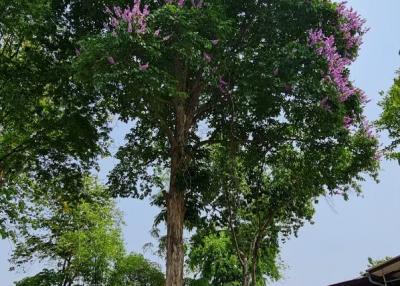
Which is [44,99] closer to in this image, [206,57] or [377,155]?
[206,57]

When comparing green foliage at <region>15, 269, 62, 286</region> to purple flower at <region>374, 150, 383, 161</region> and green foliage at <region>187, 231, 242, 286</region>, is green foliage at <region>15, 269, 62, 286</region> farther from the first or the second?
purple flower at <region>374, 150, 383, 161</region>

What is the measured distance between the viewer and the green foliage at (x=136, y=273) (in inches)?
1040

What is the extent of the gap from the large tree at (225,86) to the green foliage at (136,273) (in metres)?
12.7

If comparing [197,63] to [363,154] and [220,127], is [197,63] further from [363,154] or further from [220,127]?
[363,154]

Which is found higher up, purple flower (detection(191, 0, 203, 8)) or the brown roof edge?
purple flower (detection(191, 0, 203, 8))

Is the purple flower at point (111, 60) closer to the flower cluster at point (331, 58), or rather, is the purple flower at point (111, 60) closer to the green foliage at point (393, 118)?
the flower cluster at point (331, 58)

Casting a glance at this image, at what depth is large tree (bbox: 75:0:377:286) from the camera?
32.2 ft

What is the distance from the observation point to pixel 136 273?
88.2ft

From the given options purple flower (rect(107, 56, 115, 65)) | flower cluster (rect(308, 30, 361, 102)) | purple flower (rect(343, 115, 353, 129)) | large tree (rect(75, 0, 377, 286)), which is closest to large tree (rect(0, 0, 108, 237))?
large tree (rect(75, 0, 377, 286))

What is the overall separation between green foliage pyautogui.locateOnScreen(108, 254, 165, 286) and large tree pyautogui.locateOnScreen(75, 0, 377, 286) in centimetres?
1268

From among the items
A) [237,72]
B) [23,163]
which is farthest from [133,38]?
[23,163]

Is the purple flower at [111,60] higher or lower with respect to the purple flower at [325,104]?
higher

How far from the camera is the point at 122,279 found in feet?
88.2

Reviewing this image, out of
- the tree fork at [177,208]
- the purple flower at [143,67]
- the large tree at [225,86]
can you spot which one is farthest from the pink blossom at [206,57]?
the tree fork at [177,208]
